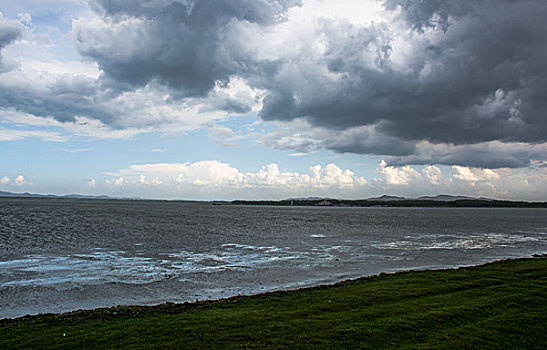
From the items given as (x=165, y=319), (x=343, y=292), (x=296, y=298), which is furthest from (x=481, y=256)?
(x=165, y=319)

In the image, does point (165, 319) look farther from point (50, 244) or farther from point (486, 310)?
point (50, 244)

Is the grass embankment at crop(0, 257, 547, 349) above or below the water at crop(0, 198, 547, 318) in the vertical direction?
above

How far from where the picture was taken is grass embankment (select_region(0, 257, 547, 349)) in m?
11.3

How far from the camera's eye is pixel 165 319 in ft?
46.0

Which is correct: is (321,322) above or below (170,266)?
above

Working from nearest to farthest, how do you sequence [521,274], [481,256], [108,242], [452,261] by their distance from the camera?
[521,274]
[452,261]
[481,256]
[108,242]

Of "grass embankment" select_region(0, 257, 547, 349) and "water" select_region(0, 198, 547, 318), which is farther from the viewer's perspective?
"water" select_region(0, 198, 547, 318)

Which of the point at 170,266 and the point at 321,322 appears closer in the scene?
the point at 321,322

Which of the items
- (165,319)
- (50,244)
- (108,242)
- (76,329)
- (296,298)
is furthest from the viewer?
(108,242)

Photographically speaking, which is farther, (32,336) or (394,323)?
(394,323)

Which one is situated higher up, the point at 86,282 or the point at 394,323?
the point at 394,323

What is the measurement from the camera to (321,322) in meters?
13.4

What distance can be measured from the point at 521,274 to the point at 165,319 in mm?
21740

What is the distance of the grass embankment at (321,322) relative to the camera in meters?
11.3
